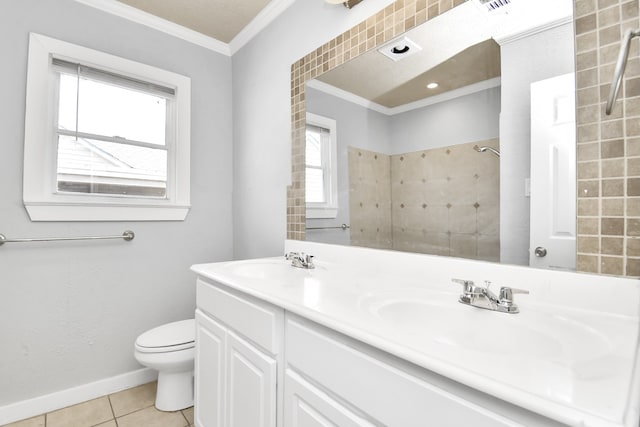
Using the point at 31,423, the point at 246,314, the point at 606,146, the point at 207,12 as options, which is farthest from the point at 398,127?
the point at 31,423

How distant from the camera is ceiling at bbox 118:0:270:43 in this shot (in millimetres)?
1896

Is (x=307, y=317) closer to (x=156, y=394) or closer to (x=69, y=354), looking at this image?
(x=156, y=394)

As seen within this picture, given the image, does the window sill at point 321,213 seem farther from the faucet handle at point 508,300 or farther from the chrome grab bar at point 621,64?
the chrome grab bar at point 621,64

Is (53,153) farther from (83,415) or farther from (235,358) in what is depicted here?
(235,358)

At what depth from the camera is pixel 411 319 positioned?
0.87 m

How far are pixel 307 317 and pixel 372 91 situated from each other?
41.6 inches

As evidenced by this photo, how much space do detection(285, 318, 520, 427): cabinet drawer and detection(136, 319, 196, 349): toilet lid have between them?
1024 millimetres

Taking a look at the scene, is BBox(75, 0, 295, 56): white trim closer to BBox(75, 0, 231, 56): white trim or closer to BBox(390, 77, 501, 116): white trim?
BBox(75, 0, 231, 56): white trim

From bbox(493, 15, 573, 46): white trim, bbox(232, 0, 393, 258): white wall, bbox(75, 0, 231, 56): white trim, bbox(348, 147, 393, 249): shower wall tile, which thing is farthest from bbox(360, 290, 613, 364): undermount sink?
bbox(75, 0, 231, 56): white trim

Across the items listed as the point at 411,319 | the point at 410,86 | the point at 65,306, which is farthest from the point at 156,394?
the point at 410,86

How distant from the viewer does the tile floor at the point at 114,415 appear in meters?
1.59

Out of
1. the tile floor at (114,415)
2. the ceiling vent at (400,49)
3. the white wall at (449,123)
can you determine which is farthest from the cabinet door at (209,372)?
the ceiling vent at (400,49)

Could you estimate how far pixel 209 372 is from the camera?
1291 millimetres

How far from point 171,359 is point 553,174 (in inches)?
70.6
